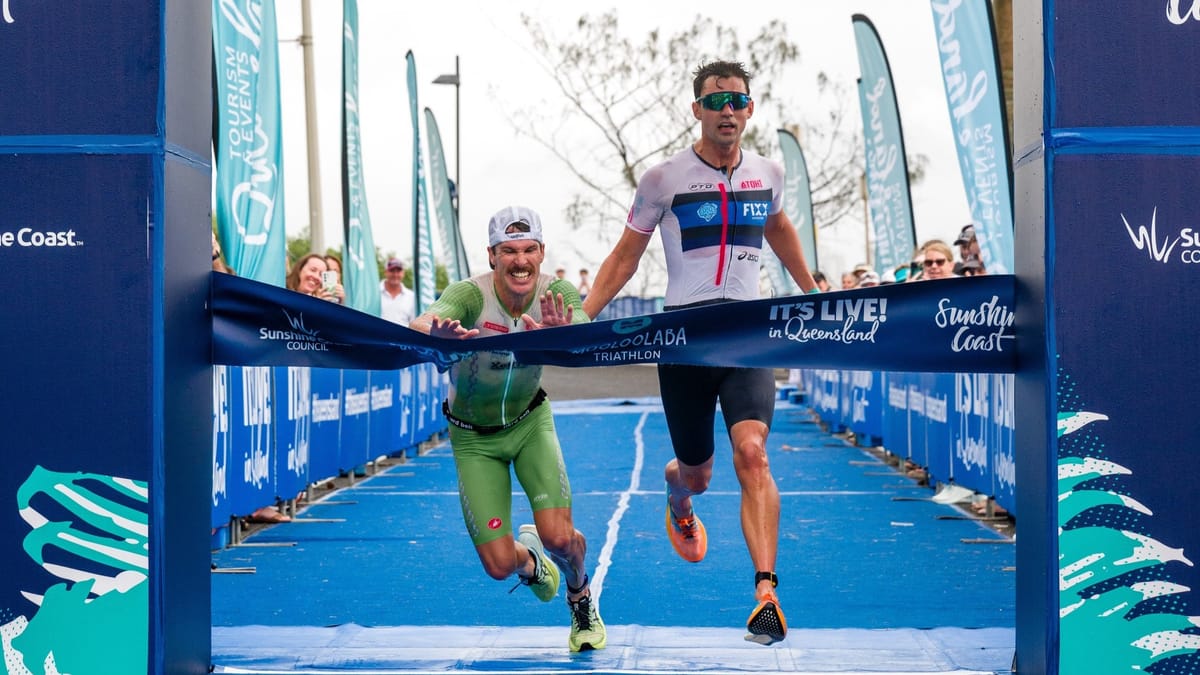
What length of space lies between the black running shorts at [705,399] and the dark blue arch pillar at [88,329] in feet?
6.98

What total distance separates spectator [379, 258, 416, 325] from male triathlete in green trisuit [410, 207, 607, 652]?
11309mm

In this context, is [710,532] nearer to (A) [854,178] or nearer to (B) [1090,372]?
(B) [1090,372]

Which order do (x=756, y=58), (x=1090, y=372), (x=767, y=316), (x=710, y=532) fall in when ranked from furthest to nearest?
(x=756, y=58) < (x=710, y=532) < (x=767, y=316) < (x=1090, y=372)

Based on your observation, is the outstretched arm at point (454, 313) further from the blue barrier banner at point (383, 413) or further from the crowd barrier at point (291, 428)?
the blue barrier banner at point (383, 413)

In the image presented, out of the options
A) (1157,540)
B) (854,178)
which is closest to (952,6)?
(1157,540)

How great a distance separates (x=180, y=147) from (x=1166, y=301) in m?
3.67

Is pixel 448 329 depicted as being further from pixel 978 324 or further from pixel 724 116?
pixel 978 324

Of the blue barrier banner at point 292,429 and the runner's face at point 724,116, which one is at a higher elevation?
the runner's face at point 724,116

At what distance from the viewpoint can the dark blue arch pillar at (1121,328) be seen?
16.7ft

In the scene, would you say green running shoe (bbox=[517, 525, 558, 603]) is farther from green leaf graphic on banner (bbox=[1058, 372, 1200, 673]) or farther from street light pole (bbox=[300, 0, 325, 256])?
street light pole (bbox=[300, 0, 325, 256])

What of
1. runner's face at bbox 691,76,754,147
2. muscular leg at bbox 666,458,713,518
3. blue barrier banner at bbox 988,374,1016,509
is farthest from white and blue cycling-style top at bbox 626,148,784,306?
blue barrier banner at bbox 988,374,1016,509

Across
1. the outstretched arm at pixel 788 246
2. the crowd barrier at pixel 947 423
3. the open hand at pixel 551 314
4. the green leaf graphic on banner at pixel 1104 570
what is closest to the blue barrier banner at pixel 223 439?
the open hand at pixel 551 314

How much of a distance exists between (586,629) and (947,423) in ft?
21.5

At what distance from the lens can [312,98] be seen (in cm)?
2144
